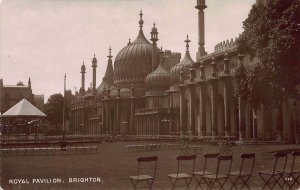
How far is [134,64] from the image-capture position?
8481cm

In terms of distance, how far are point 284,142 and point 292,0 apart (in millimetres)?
16502

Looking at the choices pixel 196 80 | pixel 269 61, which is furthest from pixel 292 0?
pixel 196 80

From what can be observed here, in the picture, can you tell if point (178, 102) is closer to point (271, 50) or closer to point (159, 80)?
point (159, 80)

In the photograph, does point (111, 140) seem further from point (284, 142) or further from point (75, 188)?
point (75, 188)

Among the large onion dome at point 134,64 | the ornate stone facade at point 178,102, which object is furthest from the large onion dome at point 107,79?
the large onion dome at point 134,64

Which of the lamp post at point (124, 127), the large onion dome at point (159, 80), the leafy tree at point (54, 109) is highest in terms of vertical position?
the large onion dome at point (159, 80)

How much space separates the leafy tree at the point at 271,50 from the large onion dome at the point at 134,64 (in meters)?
55.9

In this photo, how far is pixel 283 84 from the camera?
2544 cm

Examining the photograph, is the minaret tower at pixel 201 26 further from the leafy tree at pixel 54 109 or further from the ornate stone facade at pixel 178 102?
the leafy tree at pixel 54 109

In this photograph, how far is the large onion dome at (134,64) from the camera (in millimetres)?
84312

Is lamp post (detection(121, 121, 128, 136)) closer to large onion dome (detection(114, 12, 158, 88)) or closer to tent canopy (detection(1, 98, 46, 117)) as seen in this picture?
large onion dome (detection(114, 12, 158, 88))

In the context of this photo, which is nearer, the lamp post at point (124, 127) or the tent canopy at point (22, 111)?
the tent canopy at point (22, 111)

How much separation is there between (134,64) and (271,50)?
60.8 meters

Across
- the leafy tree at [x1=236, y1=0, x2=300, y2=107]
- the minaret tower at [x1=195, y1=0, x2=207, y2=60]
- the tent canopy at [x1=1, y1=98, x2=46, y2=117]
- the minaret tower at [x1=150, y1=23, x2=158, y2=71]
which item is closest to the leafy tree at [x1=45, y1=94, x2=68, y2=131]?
the minaret tower at [x1=150, y1=23, x2=158, y2=71]
